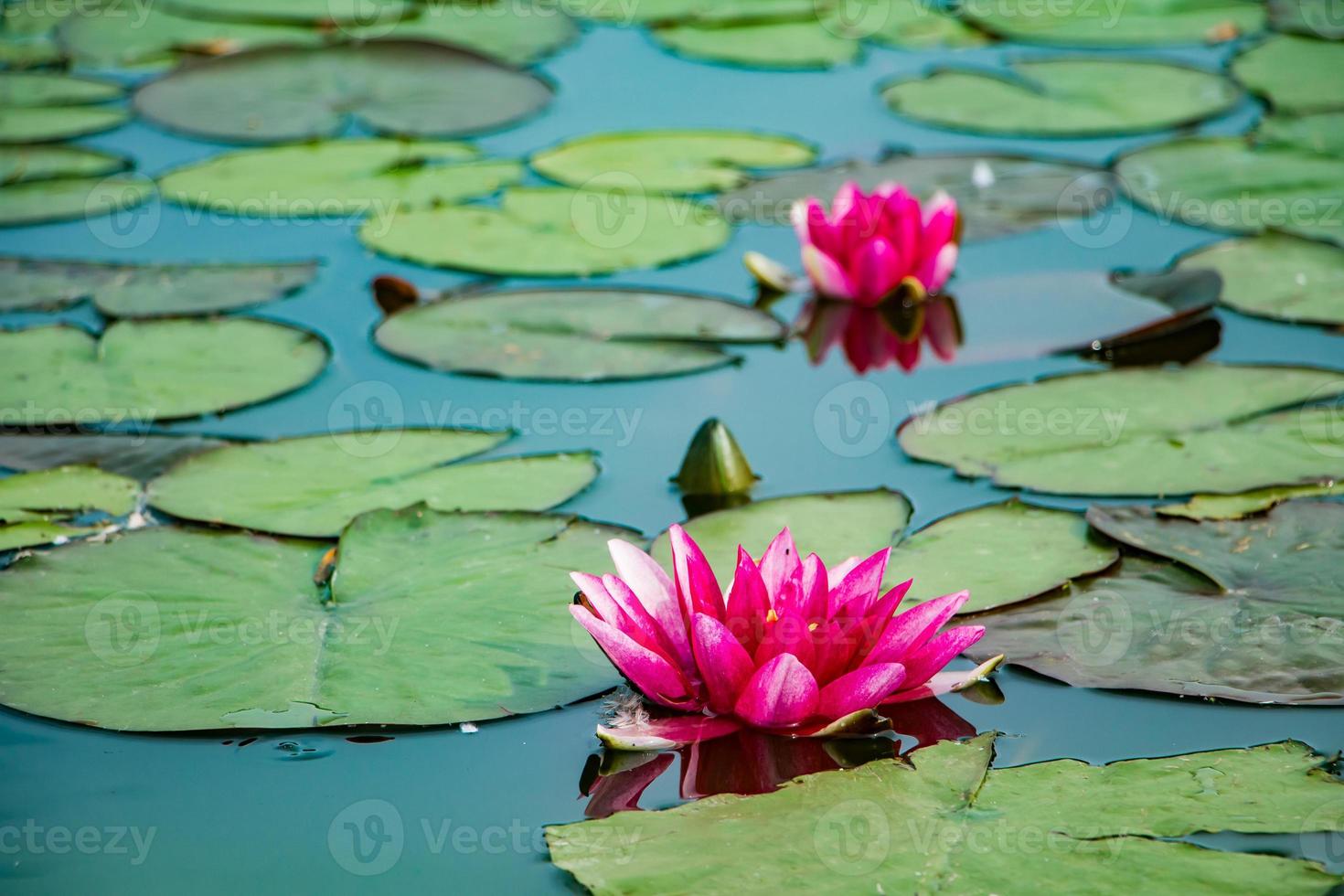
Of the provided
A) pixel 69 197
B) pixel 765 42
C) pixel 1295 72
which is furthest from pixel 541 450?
pixel 1295 72

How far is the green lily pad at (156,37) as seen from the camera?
6176mm

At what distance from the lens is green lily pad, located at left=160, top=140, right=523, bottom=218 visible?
4602 mm

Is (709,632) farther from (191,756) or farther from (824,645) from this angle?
(191,756)

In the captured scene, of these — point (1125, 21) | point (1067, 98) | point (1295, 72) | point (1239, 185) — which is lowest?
point (1239, 185)

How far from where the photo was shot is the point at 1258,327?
365cm

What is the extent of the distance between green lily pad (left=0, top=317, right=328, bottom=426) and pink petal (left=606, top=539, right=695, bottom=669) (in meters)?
1.54

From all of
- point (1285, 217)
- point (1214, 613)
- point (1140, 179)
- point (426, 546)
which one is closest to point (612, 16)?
point (1140, 179)

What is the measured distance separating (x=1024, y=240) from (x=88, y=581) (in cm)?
299

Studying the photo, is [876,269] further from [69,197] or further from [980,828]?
[69,197]

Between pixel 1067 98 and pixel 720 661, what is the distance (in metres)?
3.95

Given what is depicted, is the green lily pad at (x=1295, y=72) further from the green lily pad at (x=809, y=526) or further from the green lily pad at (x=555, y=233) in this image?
the green lily pad at (x=809, y=526)

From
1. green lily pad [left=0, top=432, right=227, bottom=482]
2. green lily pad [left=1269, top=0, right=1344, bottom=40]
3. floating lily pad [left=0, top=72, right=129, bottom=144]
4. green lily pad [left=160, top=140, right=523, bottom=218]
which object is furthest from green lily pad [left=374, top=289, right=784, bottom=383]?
green lily pad [left=1269, top=0, right=1344, bottom=40]

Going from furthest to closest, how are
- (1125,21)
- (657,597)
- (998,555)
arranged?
(1125,21) < (998,555) < (657,597)

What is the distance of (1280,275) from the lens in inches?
151
